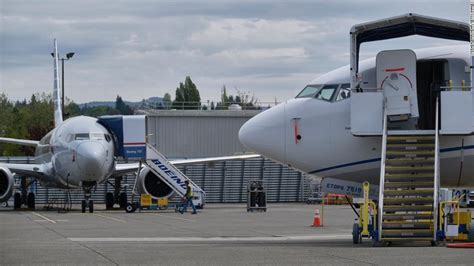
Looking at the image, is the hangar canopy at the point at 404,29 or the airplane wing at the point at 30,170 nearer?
the hangar canopy at the point at 404,29

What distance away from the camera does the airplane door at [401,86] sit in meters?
21.6

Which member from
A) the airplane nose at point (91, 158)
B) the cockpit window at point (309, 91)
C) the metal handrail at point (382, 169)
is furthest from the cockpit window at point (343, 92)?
the airplane nose at point (91, 158)

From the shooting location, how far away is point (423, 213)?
2036 cm

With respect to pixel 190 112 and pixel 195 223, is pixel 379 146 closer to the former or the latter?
pixel 195 223

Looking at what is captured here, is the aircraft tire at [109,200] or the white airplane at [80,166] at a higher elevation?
the white airplane at [80,166]

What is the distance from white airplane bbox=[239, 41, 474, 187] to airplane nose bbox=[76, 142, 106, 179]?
2007 centimetres

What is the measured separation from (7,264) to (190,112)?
Result: 5548 cm

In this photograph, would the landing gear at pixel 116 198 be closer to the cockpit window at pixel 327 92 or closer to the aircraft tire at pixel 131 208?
the aircraft tire at pixel 131 208

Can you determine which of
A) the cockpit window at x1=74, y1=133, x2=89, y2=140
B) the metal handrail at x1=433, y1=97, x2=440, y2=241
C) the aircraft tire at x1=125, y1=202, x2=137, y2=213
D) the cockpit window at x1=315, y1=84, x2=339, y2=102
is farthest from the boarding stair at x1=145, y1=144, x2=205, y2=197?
the metal handrail at x1=433, y1=97, x2=440, y2=241

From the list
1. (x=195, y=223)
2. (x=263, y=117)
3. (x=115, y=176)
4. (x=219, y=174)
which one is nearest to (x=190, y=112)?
(x=219, y=174)

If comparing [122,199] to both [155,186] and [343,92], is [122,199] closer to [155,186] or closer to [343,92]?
[155,186]

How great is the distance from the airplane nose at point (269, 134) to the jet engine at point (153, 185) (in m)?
24.2

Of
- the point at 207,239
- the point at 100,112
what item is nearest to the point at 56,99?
the point at 207,239

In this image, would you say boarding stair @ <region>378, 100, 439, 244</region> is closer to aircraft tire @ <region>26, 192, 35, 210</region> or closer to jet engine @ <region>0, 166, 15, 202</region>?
jet engine @ <region>0, 166, 15, 202</region>
